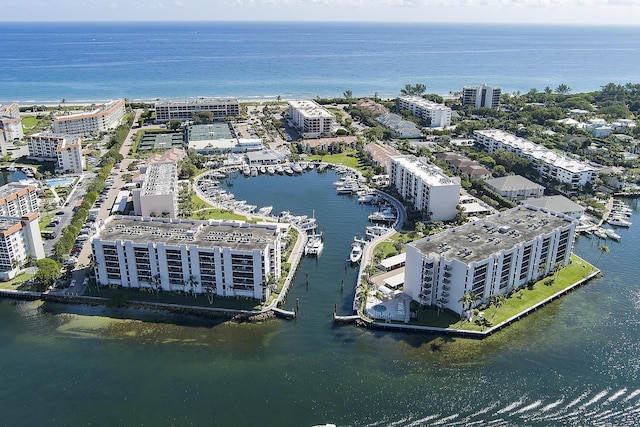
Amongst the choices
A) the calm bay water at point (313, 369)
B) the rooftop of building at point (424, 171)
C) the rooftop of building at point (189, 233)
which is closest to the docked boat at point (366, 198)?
the rooftop of building at point (424, 171)

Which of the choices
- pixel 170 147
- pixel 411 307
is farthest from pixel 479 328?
pixel 170 147

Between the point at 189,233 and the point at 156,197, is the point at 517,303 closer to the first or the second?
the point at 189,233

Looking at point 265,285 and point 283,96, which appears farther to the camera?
point 283,96

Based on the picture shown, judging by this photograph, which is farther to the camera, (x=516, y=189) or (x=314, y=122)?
(x=314, y=122)

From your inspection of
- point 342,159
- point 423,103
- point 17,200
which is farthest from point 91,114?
point 423,103

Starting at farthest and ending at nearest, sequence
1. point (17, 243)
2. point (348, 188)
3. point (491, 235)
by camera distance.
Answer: point (348, 188), point (17, 243), point (491, 235)

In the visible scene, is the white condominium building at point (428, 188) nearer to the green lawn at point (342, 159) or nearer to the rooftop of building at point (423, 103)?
the green lawn at point (342, 159)

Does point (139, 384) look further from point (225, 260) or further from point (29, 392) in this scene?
point (225, 260)
